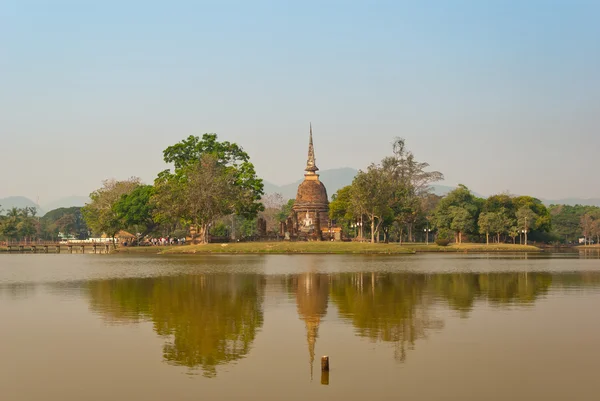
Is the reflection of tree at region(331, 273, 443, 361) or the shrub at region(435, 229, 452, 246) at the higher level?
the shrub at region(435, 229, 452, 246)

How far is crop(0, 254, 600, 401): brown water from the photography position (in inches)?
620

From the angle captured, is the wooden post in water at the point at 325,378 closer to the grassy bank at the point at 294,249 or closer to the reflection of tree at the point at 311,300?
the reflection of tree at the point at 311,300

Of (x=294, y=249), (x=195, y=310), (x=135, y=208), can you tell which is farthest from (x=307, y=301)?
(x=135, y=208)

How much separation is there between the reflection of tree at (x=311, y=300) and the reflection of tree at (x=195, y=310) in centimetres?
164

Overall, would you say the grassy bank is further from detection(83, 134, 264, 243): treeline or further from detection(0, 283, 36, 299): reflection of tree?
detection(0, 283, 36, 299): reflection of tree

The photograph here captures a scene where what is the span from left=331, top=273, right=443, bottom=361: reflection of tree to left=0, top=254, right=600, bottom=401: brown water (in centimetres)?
8

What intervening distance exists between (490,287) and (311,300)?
11.2 metres

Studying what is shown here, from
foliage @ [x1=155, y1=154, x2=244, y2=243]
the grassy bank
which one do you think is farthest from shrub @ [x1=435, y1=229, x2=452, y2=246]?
foliage @ [x1=155, y1=154, x2=244, y2=243]

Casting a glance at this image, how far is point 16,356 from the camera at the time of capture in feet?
63.4

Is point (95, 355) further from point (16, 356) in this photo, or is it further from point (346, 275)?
point (346, 275)

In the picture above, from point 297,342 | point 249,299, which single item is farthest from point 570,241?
point 297,342

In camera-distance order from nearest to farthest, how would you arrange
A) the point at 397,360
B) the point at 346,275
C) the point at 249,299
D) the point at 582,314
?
the point at 397,360 < the point at 582,314 < the point at 249,299 < the point at 346,275

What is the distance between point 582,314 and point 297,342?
11469 mm

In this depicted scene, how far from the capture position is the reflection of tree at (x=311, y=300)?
22.1 m
